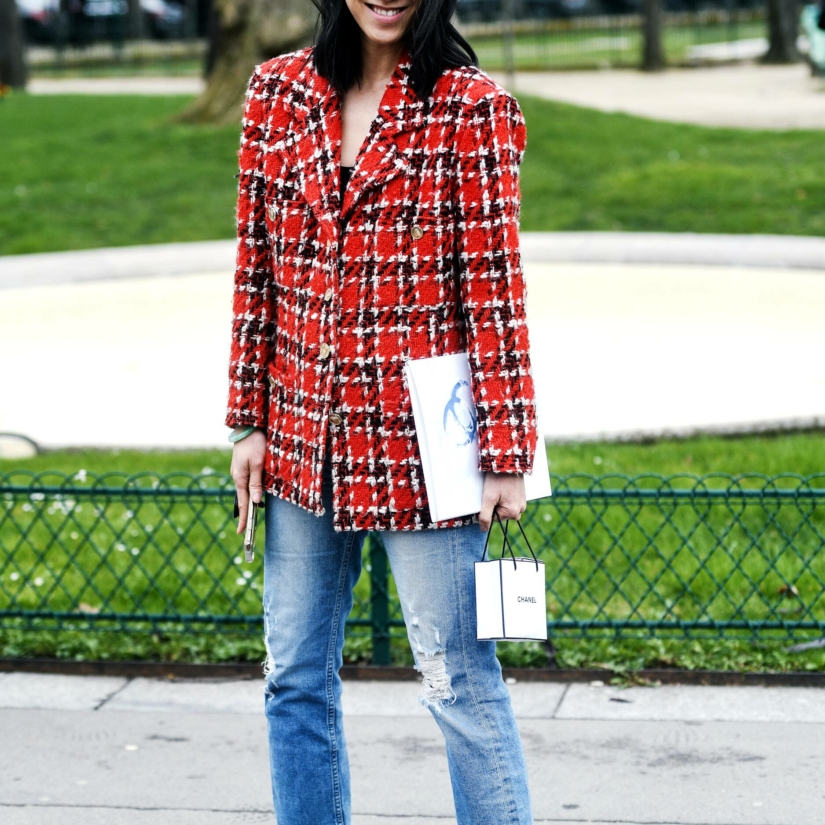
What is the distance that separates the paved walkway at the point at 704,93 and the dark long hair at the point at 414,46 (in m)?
15.8

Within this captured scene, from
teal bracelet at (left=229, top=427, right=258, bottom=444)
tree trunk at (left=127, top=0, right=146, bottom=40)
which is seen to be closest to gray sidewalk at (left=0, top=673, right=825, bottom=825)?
teal bracelet at (left=229, top=427, right=258, bottom=444)

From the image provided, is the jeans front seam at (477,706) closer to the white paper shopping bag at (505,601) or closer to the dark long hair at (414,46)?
the white paper shopping bag at (505,601)

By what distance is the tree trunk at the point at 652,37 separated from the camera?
1019 inches

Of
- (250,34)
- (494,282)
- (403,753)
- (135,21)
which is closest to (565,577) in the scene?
(403,753)

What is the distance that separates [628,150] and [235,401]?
1391cm

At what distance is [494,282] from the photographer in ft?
7.68

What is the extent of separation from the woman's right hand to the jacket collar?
45 centimetres

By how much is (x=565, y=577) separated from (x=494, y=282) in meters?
2.53

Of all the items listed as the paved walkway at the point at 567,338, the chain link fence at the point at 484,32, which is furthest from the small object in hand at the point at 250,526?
the chain link fence at the point at 484,32

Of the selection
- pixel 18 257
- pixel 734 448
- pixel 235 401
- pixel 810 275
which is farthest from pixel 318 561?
pixel 18 257

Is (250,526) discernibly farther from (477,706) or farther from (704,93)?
(704,93)

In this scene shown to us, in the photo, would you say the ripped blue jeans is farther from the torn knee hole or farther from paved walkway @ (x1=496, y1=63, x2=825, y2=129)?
paved walkway @ (x1=496, y1=63, x2=825, y2=129)

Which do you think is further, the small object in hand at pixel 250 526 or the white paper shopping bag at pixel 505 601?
the small object in hand at pixel 250 526

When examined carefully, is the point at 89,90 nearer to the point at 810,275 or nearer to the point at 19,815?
the point at 810,275
